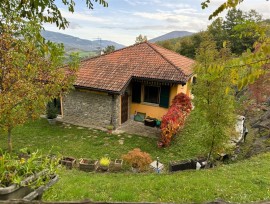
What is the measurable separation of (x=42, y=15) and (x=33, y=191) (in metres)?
2.24

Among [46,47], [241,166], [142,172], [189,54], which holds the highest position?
[189,54]

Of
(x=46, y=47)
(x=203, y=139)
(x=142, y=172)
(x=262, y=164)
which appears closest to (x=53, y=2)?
(x=46, y=47)

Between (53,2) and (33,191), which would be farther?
(33,191)

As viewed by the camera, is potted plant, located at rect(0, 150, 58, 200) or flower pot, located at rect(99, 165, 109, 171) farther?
flower pot, located at rect(99, 165, 109, 171)

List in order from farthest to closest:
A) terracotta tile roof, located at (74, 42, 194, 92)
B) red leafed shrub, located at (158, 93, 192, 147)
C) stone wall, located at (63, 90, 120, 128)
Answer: stone wall, located at (63, 90, 120, 128) < terracotta tile roof, located at (74, 42, 194, 92) < red leafed shrub, located at (158, 93, 192, 147)

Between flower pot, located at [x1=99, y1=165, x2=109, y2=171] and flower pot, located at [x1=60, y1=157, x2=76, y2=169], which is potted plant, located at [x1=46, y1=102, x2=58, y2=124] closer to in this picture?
flower pot, located at [x1=60, y1=157, x2=76, y2=169]

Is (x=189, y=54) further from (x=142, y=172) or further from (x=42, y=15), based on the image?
(x=42, y=15)

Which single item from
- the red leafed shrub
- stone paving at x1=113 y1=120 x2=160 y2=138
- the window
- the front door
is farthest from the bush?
the window

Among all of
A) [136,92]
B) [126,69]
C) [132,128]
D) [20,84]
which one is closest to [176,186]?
[20,84]

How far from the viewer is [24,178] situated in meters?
3.06

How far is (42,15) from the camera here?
276 centimetres

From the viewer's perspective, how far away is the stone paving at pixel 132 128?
13596 millimetres

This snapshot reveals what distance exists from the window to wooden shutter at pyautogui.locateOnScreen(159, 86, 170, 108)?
0.36 metres

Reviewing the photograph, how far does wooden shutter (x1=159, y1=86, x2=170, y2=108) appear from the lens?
48.5ft
